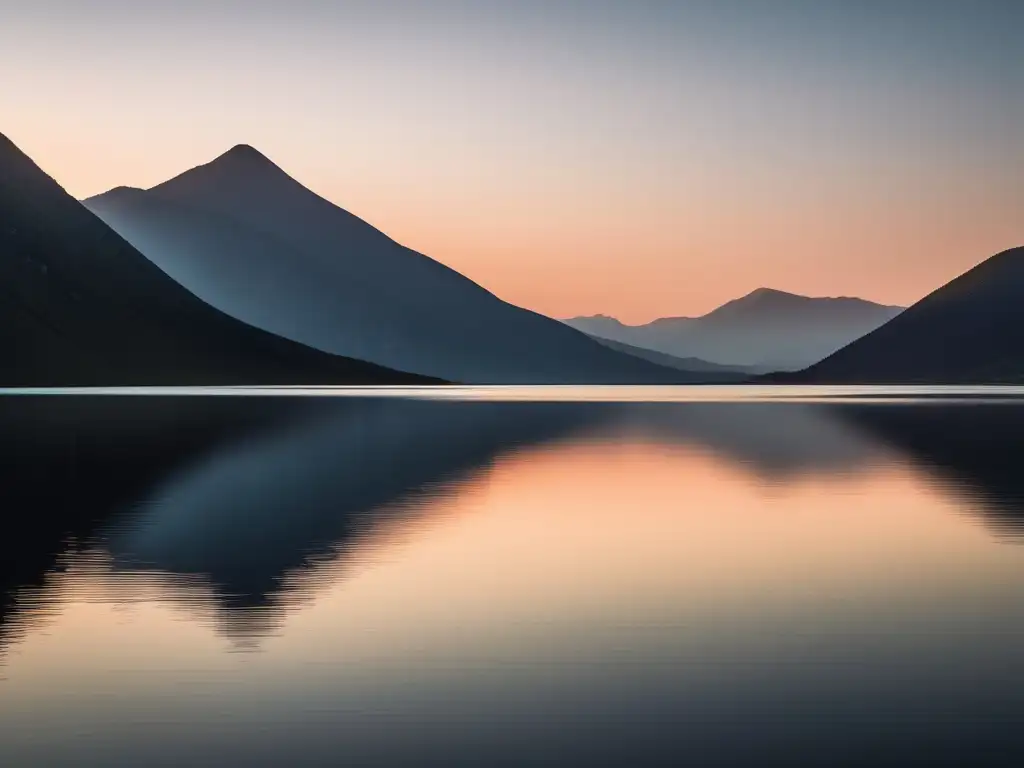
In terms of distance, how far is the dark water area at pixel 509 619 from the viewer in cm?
1383

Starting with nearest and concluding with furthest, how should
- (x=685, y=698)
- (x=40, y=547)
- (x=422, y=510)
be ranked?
(x=685, y=698)
(x=40, y=547)
(x=422, y=510)

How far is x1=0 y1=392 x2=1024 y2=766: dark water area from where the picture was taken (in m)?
13.8

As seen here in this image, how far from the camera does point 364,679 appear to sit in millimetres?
16172

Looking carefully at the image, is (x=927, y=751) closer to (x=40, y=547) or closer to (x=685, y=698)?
(x=685, y=698)

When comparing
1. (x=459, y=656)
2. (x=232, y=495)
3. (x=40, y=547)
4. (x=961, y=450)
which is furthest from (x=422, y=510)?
(x=961, y=450)

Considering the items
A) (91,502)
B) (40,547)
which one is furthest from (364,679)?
(91,502)

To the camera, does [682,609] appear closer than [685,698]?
No

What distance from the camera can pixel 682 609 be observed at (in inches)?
825

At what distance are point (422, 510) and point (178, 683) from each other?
18420mm

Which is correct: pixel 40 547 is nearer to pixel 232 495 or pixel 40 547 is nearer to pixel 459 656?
pixel 232 495

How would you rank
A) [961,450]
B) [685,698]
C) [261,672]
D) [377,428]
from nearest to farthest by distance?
[685,698] < [261,672] < [961,450] < [377,428]

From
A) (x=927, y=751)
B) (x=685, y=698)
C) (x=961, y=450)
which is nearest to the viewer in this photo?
(x=927, y=751)

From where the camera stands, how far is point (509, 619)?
65.9 ft

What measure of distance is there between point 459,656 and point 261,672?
243 centimetres
